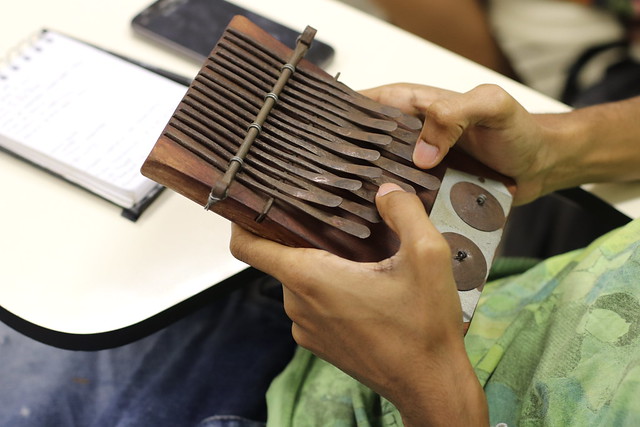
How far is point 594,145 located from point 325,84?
1.38ft

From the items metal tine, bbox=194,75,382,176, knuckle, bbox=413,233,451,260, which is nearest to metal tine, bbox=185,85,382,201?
metal tine, bbox=194,75,382,176

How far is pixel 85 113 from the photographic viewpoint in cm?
94

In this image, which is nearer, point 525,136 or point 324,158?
point 324,158

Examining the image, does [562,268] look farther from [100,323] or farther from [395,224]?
[100,323]

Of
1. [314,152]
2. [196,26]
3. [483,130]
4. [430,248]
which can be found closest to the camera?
[430,248]

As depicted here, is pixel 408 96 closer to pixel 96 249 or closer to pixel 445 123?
pixel 445 123

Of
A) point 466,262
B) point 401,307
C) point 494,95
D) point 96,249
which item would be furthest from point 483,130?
point 96,249

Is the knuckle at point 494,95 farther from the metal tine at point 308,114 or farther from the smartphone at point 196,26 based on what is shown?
the smartphone at point 196,26

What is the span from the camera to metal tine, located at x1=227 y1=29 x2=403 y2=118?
78 cm

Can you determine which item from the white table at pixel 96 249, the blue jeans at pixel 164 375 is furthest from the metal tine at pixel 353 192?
the blue jeans at pixel 164 375

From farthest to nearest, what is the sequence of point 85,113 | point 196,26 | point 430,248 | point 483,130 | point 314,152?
point 196,26 → point 85,113 → point 483,130 → point 314,152 → point 430,248

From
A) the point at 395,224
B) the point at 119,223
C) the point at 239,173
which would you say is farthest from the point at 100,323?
the point at 395,224

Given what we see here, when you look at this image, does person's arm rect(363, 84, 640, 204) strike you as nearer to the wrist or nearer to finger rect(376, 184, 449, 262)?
finger rect(376, 184, 449, 262)

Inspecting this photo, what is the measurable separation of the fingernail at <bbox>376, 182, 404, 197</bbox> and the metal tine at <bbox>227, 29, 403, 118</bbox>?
0.11 m
